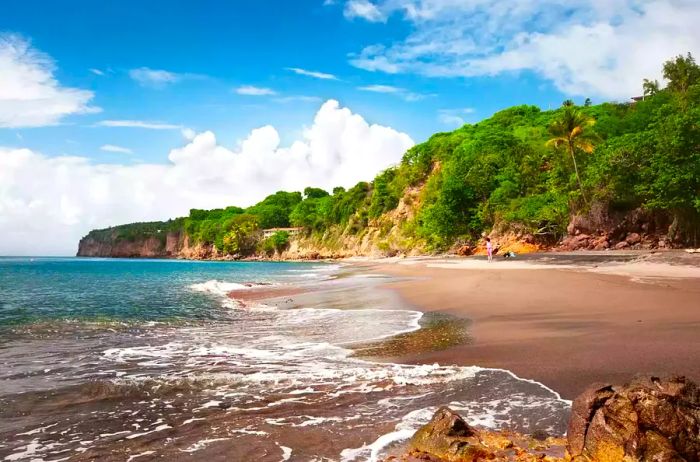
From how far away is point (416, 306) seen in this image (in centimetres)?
1426

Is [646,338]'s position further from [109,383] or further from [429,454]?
[109,383]

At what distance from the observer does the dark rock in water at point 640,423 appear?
3.27m

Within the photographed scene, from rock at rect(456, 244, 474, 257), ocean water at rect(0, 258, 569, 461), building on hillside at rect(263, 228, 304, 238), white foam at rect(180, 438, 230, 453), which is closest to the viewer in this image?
white foam at rect(180, 438, 230, 453)

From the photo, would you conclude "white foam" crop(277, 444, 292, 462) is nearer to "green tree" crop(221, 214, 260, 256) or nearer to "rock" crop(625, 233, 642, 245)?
"rock" crop(625, 233, 642, 245)

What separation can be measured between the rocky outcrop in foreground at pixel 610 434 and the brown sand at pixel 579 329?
1.75 metres

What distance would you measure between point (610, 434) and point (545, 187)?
4914 centimetres

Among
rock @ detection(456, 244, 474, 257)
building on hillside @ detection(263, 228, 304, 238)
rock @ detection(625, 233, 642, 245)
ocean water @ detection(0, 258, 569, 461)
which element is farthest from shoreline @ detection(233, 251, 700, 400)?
building on hillside @ detection(263, 228, 304, 238)

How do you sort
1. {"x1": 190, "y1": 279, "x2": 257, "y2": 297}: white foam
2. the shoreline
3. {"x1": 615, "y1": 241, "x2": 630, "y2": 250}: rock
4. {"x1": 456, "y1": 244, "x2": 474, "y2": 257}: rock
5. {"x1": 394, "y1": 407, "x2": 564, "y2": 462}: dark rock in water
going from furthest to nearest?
{"x1": 456, "y1": 244, "x2": 474, "y2": 257}: rock, {"x1": 615, "y1": 241, "x2": 630, "y2": 250}: rock, {"x1": 190, "y1": 279, "x2": 257, "y2": 297}: white foam, the shoreline, {"x1": 394, "y1": 407, "x2": 564, "y2": 462}: dark rock in water

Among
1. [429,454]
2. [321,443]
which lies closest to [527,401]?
[429,454]

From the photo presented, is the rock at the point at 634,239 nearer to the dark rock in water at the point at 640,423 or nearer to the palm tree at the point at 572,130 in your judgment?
the palm tree at the point at 572,130

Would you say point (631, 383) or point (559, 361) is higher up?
point (631, 383)

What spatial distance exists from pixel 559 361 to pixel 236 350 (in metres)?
6.06

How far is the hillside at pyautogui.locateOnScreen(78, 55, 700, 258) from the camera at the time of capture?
29.4 meters

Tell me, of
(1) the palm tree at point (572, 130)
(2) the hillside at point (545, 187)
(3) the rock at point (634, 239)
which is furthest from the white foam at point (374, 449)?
(1) the palm tree at point (572, 130)
